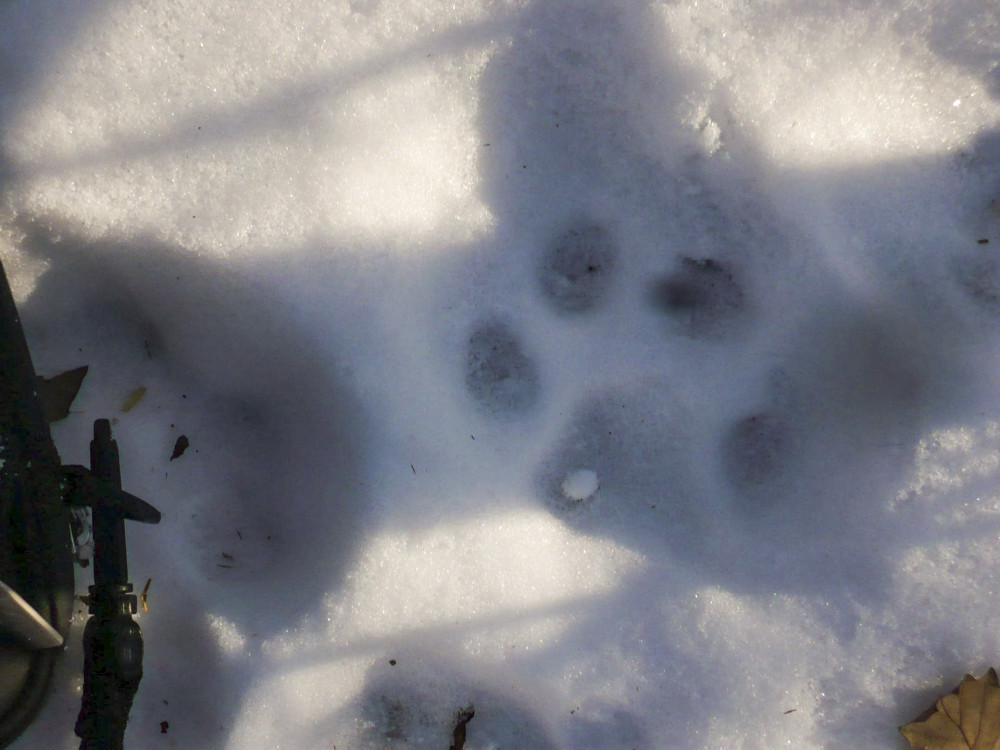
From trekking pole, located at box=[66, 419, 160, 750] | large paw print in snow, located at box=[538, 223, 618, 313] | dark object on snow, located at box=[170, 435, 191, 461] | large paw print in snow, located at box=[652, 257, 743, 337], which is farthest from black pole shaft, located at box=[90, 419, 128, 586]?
large paw print in snow, located at box=[652, 257, 743, 337]

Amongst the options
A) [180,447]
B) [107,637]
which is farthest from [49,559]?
[180,447]

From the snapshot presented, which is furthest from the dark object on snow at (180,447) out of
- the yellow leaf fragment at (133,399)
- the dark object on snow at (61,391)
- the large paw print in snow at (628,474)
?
the large paw print in snow at (628,474)

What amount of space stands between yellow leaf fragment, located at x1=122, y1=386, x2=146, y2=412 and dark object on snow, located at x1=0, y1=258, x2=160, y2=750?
0.52 feet

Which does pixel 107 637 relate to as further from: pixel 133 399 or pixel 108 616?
pixel 133 399

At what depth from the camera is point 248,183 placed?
1.34m

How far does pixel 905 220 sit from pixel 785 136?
303mm

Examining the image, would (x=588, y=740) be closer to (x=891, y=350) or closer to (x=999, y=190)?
(x=891, y=350)

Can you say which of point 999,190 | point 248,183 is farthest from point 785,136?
point 248,183

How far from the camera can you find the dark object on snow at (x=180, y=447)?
135 centimetres

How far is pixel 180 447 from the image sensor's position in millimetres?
1350

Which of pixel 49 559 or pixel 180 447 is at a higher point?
pixel 180 447

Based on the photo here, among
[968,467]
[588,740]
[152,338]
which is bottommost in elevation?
[588,740]

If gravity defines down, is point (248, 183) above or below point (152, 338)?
Answer: above

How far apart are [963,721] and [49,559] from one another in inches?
68.4
